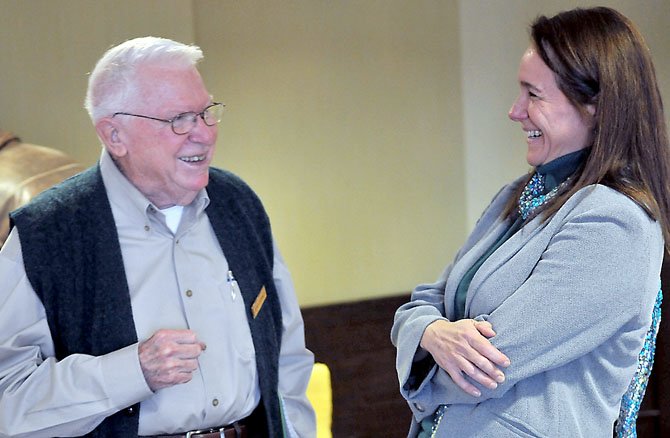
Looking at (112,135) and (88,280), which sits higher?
(112,135)

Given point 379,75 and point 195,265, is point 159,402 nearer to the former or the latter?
point 195,265

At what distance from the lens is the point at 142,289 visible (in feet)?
6.96

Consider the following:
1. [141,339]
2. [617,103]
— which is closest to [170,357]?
[141,339]

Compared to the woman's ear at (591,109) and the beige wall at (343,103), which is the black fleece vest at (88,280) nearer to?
the woman's ear at (591,109)

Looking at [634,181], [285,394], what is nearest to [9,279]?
[285,394]

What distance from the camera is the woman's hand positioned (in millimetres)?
1765

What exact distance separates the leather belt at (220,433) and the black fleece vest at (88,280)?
68 mm

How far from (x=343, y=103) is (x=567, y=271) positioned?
3161 mm

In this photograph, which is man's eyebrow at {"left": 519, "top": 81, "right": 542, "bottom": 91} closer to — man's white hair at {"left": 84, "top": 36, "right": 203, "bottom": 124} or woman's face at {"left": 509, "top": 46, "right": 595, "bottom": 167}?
woman's face at {"left": 509, "top": 46, "right": 595, "bottom": 167}

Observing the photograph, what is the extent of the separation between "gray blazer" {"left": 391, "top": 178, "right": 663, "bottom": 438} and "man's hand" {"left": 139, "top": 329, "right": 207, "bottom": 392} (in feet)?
1.71

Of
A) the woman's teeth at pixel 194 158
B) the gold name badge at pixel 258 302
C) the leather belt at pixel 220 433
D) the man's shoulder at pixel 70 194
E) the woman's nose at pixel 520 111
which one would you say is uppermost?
the woman's nose at pixel 520 111

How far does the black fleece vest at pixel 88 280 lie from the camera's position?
80.7 inches

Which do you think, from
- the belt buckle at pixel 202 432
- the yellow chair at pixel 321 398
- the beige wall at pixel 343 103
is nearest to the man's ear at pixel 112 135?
the belt buckle at pixel 202 432

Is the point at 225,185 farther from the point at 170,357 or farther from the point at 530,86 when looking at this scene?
the point at 530,86
